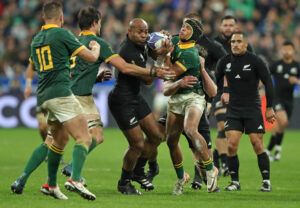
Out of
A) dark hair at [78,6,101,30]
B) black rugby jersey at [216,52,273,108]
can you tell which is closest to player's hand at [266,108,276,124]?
black rugby jersey at [216,52,273,108]

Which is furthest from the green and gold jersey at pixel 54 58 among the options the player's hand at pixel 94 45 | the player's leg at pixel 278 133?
the player's leg at pixel 278 133

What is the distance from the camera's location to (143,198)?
11.8 m

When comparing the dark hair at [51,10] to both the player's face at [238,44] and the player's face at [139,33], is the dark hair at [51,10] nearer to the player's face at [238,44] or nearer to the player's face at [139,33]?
the player's face at [139,33]

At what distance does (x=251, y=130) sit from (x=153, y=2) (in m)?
17.8

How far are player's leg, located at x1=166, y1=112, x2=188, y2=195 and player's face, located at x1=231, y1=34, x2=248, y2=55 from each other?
5.42 ft

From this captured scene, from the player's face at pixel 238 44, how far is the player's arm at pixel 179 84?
5.14ft

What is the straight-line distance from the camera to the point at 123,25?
96.3ft

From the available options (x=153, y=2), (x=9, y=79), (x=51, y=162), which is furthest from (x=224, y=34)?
(x=153, y=2)

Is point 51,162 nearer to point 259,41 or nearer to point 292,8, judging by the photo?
point 259,41

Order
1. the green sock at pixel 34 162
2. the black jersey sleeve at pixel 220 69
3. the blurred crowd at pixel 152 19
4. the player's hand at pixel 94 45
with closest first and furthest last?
the player's hand at pixel 94 45 → the green sock at pixel 34 162 → the black jersey sleeve at pixel 220 69 → the blurred crowd at pixel 152 19

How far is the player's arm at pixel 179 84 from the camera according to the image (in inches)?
478

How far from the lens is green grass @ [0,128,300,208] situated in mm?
11180

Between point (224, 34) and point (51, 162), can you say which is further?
point (224, 34)

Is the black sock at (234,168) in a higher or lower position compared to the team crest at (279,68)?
lower
